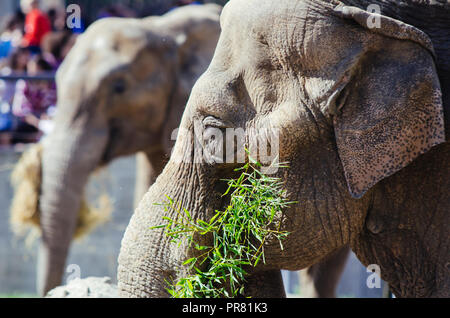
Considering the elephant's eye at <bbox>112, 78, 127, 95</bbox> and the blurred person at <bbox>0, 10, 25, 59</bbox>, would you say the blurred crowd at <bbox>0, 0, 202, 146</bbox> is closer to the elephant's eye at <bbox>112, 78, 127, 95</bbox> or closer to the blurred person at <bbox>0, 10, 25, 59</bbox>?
the blurred person at <bbox>0, 10, 25, 59</bbox>

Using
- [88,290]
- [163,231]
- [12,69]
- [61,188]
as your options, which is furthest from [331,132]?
[12,69]

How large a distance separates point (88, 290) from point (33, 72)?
4.42 meters

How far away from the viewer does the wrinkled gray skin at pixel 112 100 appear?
17.2 feet

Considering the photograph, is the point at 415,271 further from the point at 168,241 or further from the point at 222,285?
the point at 168,241

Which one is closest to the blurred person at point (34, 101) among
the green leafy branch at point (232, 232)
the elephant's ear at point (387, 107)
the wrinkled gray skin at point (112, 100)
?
the wrinkled gray skin at point (112, 100)

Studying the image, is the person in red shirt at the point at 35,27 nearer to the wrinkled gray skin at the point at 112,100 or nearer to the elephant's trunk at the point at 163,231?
the wrinkled gray skin at the point at 112,100

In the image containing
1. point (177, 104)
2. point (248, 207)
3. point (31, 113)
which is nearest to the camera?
point (248, 207)

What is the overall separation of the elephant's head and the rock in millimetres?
1966

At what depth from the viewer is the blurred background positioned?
275 inches

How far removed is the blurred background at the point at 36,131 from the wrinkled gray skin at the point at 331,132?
4.58m
